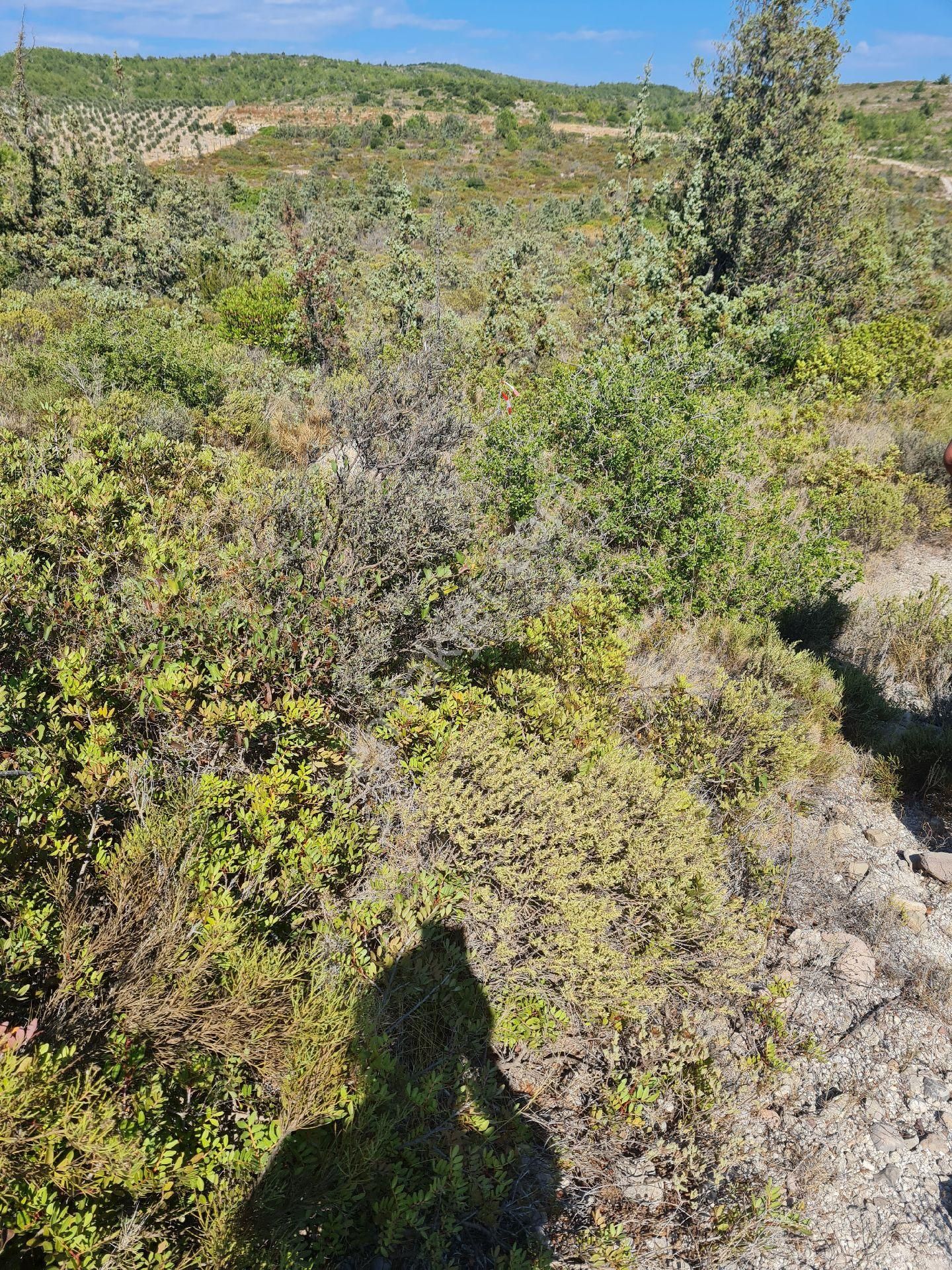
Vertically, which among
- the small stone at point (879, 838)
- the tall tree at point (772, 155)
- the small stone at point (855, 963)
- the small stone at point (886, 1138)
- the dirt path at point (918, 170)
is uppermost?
the dirt path at point (918, 170)

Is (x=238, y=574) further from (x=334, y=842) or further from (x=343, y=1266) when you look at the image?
(x=343, y=1266)

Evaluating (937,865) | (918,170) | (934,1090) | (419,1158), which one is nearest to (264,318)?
(937,865)

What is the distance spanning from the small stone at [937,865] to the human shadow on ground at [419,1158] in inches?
115

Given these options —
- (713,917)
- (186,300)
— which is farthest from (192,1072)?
(186,300)

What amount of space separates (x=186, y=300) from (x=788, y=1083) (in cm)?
1652

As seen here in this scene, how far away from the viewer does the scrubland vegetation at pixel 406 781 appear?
1918 millimetres

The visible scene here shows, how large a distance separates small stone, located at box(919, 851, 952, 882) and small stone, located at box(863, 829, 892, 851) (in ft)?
0.65

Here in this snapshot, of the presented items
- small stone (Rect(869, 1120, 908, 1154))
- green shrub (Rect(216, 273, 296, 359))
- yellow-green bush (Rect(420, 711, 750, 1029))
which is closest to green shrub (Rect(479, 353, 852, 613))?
yellow-green bush (Rect(420, 711, 750, 1029))

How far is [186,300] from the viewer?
14.1 meters

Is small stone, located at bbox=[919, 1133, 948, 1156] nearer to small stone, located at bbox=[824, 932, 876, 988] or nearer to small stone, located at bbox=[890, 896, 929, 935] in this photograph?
small stone, located at bbox=[824, 932, 876, 988]

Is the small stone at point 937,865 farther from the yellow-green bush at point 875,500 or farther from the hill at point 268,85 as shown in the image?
the hill at point 268,85

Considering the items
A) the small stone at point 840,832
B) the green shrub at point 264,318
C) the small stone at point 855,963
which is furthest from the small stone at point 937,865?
the green shrub at point 264,318

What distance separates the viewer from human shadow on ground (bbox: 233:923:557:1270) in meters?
1.87

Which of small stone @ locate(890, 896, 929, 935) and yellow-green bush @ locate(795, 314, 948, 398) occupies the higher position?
yellow-green bush @ locate(795, 314, 948, 398)
